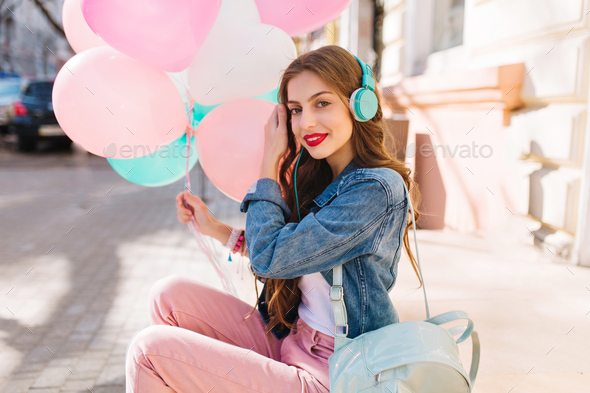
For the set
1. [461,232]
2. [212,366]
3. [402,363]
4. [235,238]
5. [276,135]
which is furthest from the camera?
[461,232]

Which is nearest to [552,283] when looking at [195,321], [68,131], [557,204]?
[557,204]

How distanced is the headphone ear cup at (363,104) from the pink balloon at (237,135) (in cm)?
40

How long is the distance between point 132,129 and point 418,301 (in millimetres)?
1926

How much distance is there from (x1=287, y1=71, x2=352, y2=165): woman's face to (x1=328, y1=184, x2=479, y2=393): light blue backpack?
56 cm

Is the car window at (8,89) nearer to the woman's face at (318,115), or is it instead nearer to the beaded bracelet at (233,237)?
the beaded bracelet at (233,237)

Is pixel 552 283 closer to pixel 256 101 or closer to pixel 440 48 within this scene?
pixel 256 101

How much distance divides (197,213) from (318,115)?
2.01 ft

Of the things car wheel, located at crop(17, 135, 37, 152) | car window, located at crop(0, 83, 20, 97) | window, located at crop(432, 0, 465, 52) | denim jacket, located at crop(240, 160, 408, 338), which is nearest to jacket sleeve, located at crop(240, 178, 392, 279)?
denim jacket, located at crop(240, 160, 408, 338)

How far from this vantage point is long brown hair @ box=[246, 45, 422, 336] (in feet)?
4.31

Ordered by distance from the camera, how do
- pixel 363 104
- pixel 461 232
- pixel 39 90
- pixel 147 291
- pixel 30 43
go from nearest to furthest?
1. pixel 363 104
2. pixel 147 291
3. pixel 461 232
4. pixel 39 90
5. pixel 30 43

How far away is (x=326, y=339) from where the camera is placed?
1.26 meters

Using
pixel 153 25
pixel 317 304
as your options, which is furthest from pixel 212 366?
pixel 153 25

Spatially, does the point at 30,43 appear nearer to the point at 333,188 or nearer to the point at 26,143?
the point at 26,143

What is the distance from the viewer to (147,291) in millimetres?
3059
